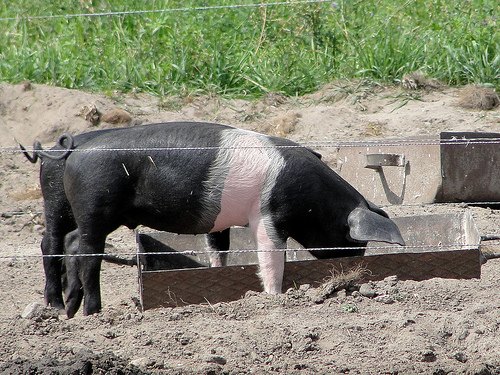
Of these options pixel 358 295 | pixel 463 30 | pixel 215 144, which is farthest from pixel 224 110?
pixel 358 295

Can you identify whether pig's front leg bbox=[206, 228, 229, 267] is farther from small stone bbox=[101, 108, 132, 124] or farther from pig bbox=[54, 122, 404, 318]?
small stone bbox=[101, 108, 132, 124]

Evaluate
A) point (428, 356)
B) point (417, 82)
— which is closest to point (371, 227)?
point (428, 356)

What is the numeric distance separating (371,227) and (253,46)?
16.8ft

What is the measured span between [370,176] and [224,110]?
2.11m

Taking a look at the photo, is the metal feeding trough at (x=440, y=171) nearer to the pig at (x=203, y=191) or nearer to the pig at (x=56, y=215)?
the pig at (x=203, y=191)

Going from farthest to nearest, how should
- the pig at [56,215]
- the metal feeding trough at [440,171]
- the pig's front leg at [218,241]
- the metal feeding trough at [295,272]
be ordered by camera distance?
the metal feeding trough at [440,171]
the pig's front leg at [218,241]
the pig at [56,215]
the metal feeding trough at [295,272]

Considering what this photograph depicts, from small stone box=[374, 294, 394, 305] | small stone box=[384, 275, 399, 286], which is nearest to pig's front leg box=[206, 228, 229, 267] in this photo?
small stone box=[384, 275, 399, 286]

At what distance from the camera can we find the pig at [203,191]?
5875 millimetres

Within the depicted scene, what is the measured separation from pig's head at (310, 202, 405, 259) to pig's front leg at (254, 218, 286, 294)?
0.40 meters

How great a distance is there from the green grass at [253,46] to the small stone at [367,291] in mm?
4885

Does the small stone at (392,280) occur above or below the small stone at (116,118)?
below

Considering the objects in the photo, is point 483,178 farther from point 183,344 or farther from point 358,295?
point 183,344

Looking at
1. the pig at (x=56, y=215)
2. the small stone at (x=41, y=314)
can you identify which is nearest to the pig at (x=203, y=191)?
the pig at (x=56, y=215)

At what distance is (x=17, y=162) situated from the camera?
30.9 ft
